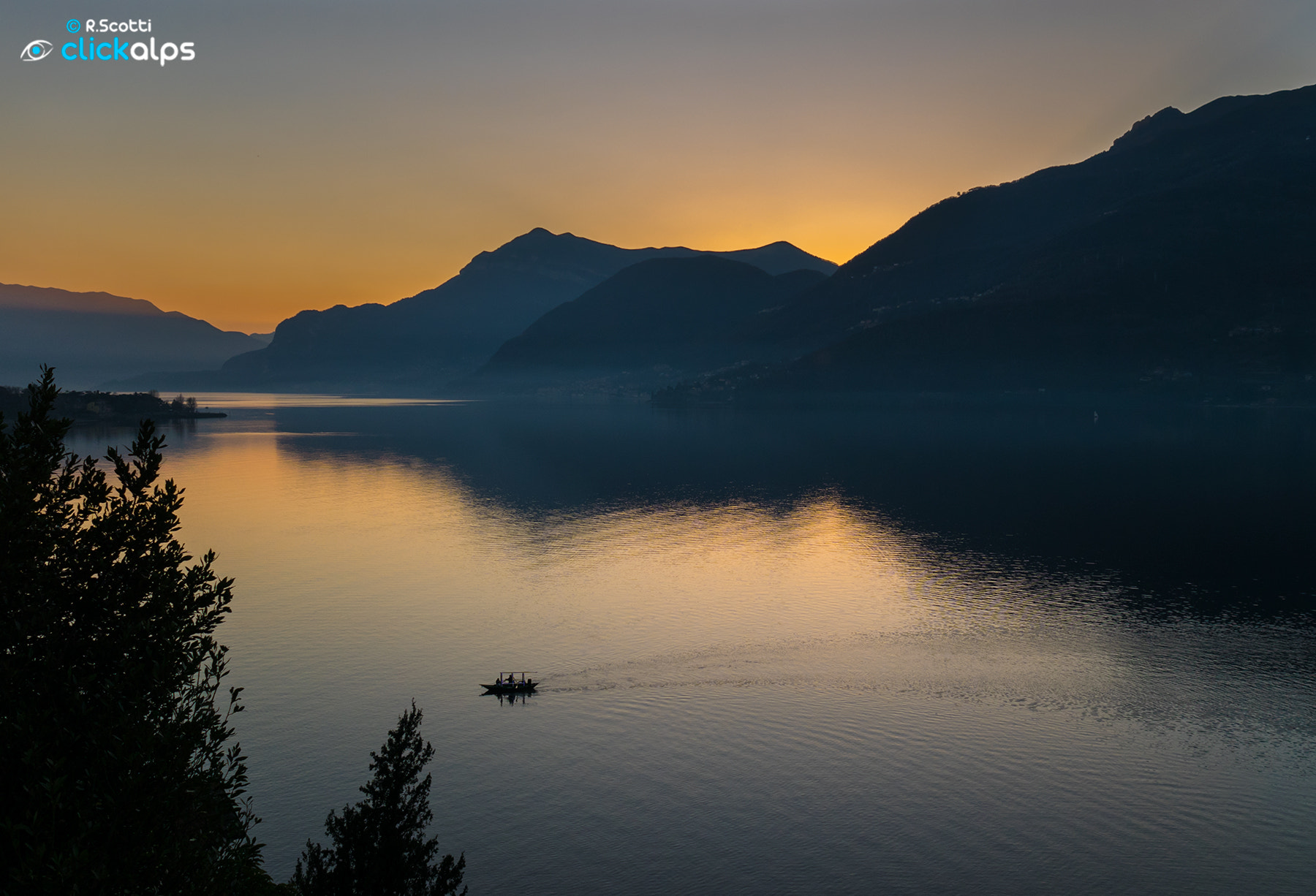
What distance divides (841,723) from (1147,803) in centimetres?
2103

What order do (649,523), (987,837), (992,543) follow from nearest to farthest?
(987,837)
(992,543)
(649,523)

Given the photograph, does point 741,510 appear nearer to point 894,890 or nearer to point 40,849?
point 894,890

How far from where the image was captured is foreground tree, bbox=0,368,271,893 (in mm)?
19531

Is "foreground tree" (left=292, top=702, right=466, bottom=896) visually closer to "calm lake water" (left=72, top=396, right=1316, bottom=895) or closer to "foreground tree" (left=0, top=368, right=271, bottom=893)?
"foreground tree" (left=0, top=368, right=271, bottom=893)

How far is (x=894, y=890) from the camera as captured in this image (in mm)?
46344

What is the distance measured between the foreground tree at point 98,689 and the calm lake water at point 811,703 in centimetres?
2901

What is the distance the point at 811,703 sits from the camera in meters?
72.5

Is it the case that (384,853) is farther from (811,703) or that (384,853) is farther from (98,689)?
(811,703)

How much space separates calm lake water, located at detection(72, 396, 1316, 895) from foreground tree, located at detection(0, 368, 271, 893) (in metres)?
29.0

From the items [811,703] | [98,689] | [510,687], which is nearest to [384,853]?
[98,689]

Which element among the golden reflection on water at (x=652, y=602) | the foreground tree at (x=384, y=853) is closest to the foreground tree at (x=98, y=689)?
the foreground tree at (x=384, y=853)

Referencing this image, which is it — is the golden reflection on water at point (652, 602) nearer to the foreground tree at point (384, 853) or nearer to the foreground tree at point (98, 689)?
the foreground tree at point (384, 853)

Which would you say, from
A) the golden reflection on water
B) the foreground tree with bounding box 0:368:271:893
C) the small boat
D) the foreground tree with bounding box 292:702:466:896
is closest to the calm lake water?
the golden reflection on water

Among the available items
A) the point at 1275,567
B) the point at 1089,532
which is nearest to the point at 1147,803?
Answer: the point at 1275,567
